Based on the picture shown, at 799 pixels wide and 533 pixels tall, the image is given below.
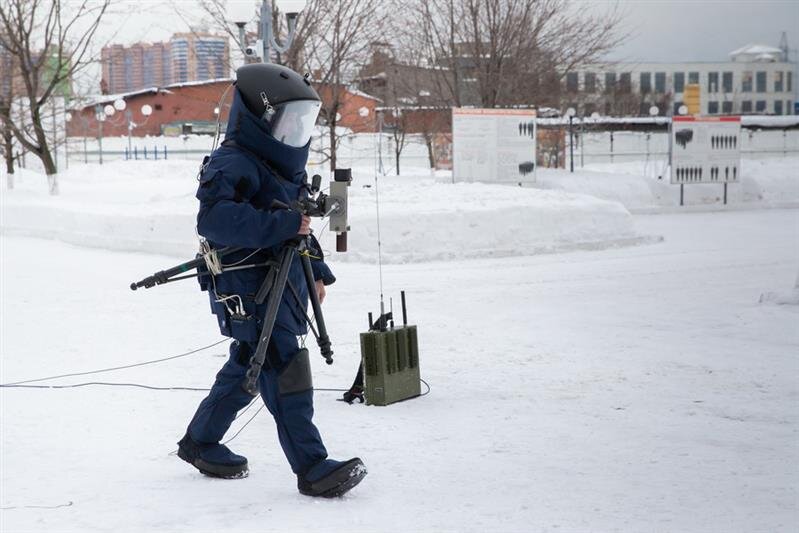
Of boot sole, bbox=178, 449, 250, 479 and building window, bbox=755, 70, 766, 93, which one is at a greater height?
building window, bbox=755, 70, 766, 93

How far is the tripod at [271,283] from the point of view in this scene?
416cm

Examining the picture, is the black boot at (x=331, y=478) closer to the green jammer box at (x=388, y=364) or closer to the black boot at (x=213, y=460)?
the black boot at (x=213, y=460)

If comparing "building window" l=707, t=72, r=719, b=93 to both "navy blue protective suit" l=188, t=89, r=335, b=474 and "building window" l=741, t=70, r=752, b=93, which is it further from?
"navy blue protective suit" l=188, t=89, r=335, b=474

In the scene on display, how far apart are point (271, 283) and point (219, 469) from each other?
0.97 metres

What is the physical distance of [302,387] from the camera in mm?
4285

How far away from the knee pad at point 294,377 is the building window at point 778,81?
11520 centimetres

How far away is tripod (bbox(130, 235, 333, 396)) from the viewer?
416 centimetres

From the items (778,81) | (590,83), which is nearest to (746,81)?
(778,81)

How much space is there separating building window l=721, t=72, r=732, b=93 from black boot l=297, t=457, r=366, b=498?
4459 inches

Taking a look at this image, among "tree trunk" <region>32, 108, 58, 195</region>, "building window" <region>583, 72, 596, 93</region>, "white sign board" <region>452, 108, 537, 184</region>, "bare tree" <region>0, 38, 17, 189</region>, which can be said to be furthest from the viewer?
"building window" <region>583, 72, 596, 93</region>

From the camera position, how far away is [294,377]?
4270 millimetres

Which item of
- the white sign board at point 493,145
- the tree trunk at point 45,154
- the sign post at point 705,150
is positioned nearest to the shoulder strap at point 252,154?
the white sign board at point 493,145

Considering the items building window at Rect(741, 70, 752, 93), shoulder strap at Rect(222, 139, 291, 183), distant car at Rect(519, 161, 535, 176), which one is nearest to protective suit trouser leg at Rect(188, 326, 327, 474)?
shoulder strap at Rect(222, 139, 291, 183)

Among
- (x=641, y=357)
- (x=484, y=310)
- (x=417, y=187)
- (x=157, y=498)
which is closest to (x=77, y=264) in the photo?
(x=417, y=187)
